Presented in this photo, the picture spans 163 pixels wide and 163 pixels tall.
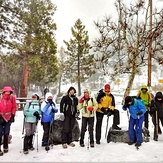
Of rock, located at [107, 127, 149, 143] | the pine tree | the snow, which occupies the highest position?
the pine tree

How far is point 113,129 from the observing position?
7.80 metres

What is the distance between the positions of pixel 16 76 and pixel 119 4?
29.8 metres

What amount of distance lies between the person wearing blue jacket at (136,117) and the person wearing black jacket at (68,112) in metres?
1.81

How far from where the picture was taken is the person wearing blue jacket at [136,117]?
270 inches

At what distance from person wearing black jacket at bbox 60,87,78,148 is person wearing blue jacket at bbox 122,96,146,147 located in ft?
5.93

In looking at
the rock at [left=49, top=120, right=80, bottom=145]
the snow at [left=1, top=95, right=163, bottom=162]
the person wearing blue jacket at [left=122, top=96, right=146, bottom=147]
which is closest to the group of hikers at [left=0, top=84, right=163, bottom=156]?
the person wearing blue jacket at [left=122, top=96, right=146, bottom=147]

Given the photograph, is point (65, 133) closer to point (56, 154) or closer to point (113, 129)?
point (56, 154)

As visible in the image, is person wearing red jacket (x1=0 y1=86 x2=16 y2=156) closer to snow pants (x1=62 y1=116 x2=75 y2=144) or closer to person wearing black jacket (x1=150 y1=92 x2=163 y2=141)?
snow pants (x1=62 y1=116 x2=75 y2=144)

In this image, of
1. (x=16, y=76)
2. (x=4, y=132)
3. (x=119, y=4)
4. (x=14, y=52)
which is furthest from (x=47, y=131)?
(x=16, y=76)

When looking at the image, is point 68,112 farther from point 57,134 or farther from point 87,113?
point 57,134

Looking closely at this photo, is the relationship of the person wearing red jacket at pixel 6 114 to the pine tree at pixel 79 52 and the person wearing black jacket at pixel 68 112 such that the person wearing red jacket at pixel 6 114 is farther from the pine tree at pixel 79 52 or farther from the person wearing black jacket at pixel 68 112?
the pine tree at pixel 79 52

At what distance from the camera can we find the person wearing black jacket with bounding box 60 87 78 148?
683 centimetres

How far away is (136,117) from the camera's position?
6.88 metres

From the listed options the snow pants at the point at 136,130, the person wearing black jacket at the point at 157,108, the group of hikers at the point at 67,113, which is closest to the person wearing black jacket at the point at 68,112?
the group of hikers at the point at 67,113
